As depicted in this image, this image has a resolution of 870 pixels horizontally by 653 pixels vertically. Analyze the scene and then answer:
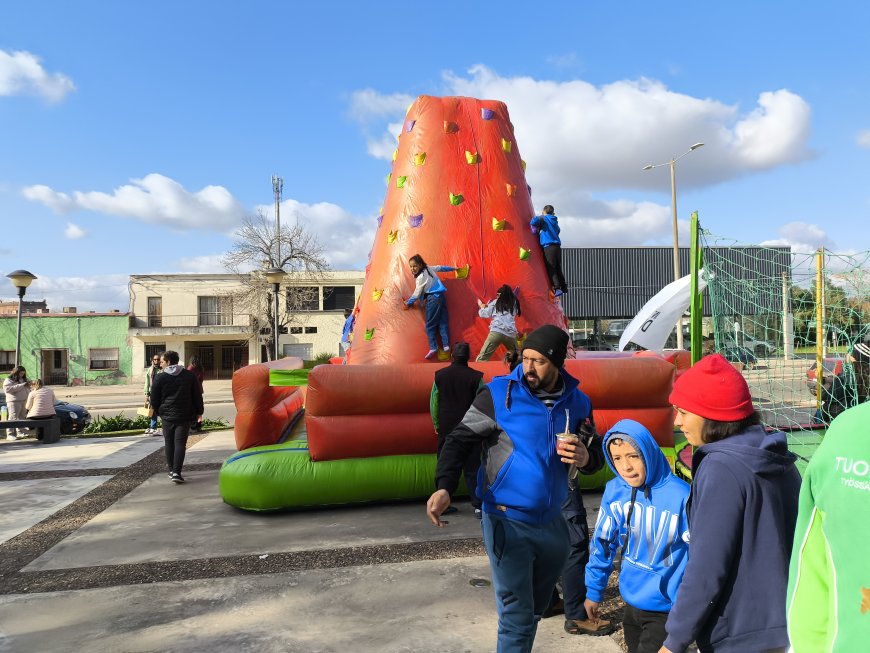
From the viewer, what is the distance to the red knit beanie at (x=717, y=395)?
1.89 m

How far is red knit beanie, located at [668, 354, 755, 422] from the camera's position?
1.89 meters

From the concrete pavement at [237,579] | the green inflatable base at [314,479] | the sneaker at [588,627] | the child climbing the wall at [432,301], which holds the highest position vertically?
the child climbing the wall at [432,301]

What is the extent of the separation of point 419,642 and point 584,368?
147 inches

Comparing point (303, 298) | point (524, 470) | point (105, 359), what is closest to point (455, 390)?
point (524, 470)

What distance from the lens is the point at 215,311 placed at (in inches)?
1348

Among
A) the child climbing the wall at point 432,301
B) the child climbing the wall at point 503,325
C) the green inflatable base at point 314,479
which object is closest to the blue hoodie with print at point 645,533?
the green inflatable base at point 314,479

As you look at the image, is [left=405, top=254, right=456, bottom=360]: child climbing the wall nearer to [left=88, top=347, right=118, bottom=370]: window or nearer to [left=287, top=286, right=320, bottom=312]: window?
[left=287, top=286, right=320, bottom=312]: window

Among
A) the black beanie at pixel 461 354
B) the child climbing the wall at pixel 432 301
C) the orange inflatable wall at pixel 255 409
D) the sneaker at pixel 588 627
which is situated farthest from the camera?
the child climbing the wall at pixel 432 301

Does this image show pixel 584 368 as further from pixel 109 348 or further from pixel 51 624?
pixel 109 348

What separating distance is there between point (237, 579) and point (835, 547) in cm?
395

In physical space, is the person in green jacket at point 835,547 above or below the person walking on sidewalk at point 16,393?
above

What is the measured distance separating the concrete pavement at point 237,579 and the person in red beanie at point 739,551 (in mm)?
1612

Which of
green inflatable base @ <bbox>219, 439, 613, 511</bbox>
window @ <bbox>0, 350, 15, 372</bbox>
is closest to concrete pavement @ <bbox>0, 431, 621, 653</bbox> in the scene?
green inflatable base @ <bbox>219, 439, 613, 511</bbox>

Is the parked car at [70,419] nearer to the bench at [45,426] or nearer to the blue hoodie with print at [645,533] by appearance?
the bench at [45,426]
